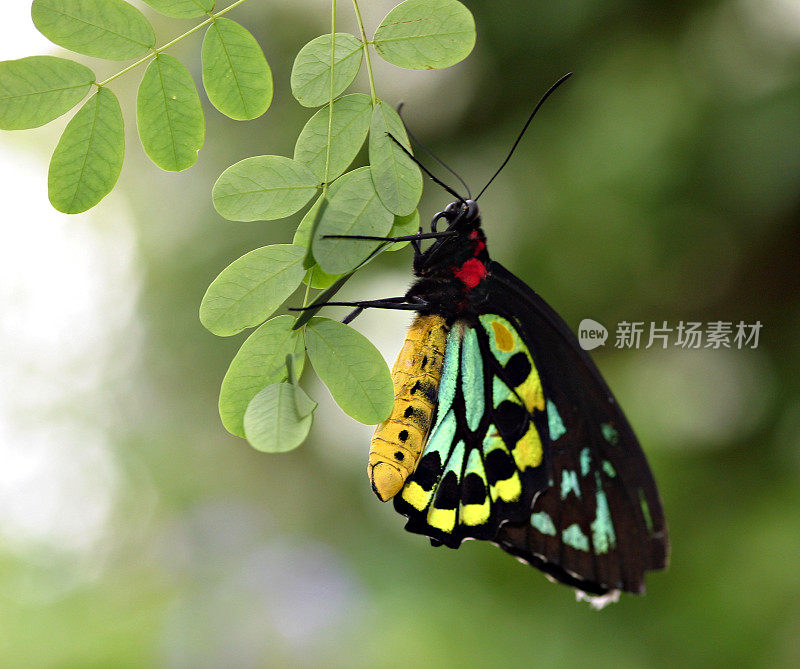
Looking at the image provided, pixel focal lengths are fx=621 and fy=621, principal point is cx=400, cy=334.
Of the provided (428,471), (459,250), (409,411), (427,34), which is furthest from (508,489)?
(427,34)

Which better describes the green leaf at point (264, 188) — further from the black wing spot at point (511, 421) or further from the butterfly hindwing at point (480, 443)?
the black wing spot at point (511, 421)

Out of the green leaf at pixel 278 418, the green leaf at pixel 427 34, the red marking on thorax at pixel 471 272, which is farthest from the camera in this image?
the red marking on thorax at pixel 471 272

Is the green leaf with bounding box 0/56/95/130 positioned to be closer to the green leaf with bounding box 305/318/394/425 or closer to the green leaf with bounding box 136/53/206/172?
the green leaf with bounding box 136/53/206/172

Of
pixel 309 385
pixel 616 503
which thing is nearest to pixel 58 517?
pixel 309 385

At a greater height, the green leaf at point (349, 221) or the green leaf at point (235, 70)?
the green leaf at point (235, 70)

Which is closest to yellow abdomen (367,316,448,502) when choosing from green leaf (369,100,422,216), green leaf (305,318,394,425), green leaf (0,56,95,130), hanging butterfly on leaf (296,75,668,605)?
hanging butterfly on leaf (296,75,668,605)

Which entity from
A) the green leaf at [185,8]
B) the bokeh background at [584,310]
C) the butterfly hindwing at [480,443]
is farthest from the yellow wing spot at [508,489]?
the bokeh background at [584,310]

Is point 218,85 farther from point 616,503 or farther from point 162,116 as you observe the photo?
point 616,503
